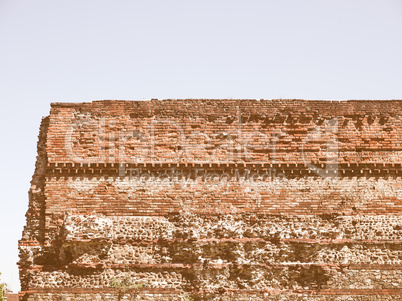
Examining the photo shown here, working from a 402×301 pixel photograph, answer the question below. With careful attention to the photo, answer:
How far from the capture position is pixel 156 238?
28.9ft

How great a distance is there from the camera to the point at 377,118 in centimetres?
952

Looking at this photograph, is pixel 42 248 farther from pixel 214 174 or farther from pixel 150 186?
pixel 214 174

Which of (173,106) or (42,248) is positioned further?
(173,106)

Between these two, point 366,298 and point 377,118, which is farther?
point 377,118

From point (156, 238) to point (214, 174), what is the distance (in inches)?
70.1

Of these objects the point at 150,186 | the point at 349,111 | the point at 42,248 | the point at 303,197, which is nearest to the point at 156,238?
the point at 150,186

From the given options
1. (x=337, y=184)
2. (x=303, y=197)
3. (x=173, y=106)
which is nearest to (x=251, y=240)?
(x=303, y=197)

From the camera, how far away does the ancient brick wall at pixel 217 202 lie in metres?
8.66

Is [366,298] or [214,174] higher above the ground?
[214,174]

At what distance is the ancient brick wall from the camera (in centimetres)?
866

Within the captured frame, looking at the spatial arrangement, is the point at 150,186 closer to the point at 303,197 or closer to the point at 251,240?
the point at 251,240

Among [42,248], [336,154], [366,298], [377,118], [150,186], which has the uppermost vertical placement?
[377,118]

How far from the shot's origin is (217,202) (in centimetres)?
905

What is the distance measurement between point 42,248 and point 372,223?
6.75 m
